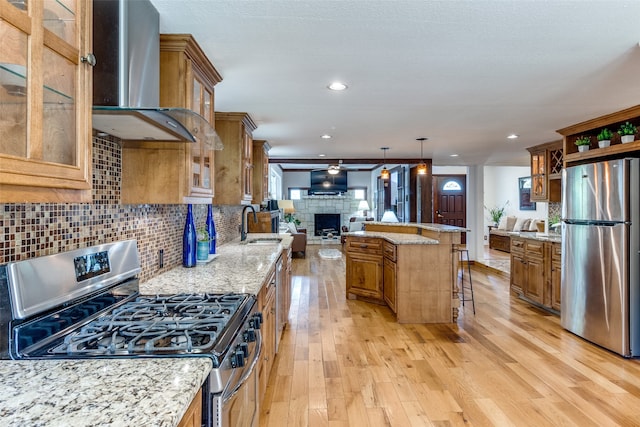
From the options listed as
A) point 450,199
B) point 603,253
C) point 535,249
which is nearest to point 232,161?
point 603,253

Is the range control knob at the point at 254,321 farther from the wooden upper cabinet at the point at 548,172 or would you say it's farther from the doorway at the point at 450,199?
the doorway at the point at 450,199

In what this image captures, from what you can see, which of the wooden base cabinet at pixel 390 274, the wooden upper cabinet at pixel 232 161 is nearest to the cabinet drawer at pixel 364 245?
the wooden base cabinet at pixel 390 274

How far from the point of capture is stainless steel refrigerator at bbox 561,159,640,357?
3051mm

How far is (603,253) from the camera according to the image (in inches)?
127

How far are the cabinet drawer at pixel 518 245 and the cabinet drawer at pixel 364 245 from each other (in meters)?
1.90

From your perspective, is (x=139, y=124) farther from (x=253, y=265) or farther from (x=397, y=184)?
(x=397, y=184)

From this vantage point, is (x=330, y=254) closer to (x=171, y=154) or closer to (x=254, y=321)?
(x=171, y=154)

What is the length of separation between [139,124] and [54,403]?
3.53ft

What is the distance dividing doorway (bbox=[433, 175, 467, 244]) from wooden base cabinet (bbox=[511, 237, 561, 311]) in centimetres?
567

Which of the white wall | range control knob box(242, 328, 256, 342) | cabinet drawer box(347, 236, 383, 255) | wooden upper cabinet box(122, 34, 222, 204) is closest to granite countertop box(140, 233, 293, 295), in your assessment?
range control knob box(242, 328, 256, 342)

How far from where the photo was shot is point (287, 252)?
3822 mm

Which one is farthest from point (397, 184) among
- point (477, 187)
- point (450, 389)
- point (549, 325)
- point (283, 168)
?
point (450, 389)

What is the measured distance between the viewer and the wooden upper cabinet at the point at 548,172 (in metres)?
5.54

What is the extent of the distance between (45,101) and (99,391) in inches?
28.2
